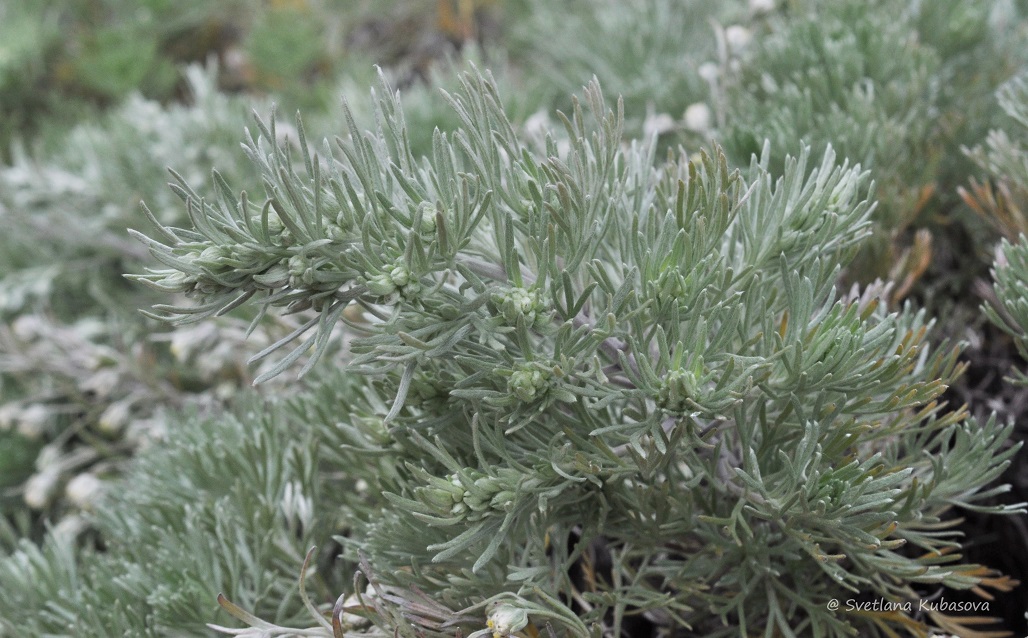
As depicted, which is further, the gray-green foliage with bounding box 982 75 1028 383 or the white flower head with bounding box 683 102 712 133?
the white flower head with bounding box 683 102 712 133

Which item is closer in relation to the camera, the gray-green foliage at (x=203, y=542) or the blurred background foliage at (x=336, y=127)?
the gray-green foliage at (x=203, y=542)

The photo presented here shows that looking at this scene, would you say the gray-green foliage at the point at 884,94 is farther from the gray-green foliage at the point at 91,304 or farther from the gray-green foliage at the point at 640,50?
the gray-green foliage at the point at 91,304

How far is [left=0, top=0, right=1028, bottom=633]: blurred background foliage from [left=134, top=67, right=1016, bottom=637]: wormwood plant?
0.27 feet

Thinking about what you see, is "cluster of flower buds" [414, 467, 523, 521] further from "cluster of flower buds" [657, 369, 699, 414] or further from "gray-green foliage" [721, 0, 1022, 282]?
"gray-green foliage" [721, 0, 1022, 282]

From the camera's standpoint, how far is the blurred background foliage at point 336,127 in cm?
94

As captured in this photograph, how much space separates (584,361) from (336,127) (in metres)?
0.91

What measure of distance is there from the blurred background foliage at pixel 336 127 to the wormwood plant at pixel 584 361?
8 cm

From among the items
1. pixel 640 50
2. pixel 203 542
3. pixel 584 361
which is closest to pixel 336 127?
pixel 640 50

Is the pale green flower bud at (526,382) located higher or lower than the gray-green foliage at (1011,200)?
higher

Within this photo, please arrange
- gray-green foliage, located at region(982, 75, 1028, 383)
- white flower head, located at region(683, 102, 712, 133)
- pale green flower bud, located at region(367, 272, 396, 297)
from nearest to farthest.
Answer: pale green flower bud, located at region(367, 272, 396, 297) → gray-green foliage, located at region(982, 75, 1028, 383) → white flower head, located at region(683, 102, 712, 133)

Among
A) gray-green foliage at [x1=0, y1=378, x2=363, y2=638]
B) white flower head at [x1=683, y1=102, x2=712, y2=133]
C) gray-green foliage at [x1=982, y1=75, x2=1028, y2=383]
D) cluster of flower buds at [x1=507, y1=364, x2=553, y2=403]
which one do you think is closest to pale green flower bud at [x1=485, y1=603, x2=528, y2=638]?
cluster of flower buds at [x1=507, y1=364, x2=553, y2=403]

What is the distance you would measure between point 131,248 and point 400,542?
1.02 m

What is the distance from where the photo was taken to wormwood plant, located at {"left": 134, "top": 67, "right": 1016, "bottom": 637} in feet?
1.85

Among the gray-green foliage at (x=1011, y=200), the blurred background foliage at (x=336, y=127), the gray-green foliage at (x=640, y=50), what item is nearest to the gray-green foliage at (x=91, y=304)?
the blurred background foliage at (x=336, y=127)
